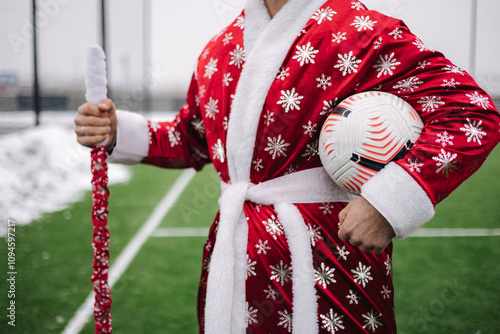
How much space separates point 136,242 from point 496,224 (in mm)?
3302

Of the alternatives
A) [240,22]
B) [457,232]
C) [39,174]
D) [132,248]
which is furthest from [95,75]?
[39,174]

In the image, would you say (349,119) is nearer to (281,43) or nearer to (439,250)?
(281,43)

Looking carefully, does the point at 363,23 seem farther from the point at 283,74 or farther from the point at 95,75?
the point at 95,75

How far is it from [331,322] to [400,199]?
0.33 metres

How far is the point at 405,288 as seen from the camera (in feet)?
9.52

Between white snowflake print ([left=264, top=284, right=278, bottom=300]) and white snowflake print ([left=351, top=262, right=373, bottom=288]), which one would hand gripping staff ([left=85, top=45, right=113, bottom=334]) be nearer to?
white snowflake print ([left=264, top=284, right=278, bottom=300])

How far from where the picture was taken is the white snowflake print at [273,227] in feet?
3.47

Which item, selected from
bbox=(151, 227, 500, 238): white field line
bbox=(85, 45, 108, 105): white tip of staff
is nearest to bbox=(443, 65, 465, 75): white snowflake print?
bbox=(85, 45, 108, 105): white tip of staff

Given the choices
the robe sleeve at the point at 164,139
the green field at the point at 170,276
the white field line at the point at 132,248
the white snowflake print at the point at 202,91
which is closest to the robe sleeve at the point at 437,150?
the white snowflake print at the point at 202,91

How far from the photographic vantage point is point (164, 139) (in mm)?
1410

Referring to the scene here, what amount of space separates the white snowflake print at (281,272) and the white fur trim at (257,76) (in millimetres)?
225

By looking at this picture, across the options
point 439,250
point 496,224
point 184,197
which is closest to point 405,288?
point 439,250

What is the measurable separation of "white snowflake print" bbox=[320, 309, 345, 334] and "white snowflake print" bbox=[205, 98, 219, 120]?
1.84ft

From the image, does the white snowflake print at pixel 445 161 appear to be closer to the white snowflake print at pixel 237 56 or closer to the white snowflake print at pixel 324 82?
the white snowflake print at pixel 324 82
